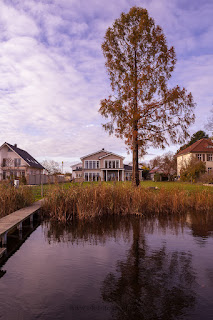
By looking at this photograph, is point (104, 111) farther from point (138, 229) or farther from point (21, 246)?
point (21, 246)

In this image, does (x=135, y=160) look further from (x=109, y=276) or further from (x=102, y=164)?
(x=102, y=164)

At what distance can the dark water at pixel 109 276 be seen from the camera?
140 inches

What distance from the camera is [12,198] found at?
965 cm

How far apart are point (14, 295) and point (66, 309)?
0.93 metres

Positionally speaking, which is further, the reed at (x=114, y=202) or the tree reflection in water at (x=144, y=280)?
the reed at (x=114, y=202)

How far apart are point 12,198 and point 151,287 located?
6999 millimetres

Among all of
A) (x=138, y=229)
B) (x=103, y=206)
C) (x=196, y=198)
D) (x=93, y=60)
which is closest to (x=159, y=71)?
(x=93, y=60)

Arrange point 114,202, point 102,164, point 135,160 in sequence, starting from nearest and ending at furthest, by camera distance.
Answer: point 114,202 < point 135,160 < point 102,164

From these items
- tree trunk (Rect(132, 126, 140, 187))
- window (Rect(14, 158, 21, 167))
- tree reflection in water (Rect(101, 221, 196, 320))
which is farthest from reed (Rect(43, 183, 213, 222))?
window (Rect(14, 158, 21, 167))

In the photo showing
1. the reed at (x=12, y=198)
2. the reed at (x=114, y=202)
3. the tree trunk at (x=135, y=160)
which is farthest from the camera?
the tree trunk at (x=135, y=160)

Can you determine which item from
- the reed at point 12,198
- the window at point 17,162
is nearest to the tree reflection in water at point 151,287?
the reed at point 12,198

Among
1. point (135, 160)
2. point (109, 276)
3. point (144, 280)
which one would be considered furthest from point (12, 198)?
point (135, 160)

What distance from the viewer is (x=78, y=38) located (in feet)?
36.4

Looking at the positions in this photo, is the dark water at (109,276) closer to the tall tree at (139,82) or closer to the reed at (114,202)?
the reed at (114,202)
